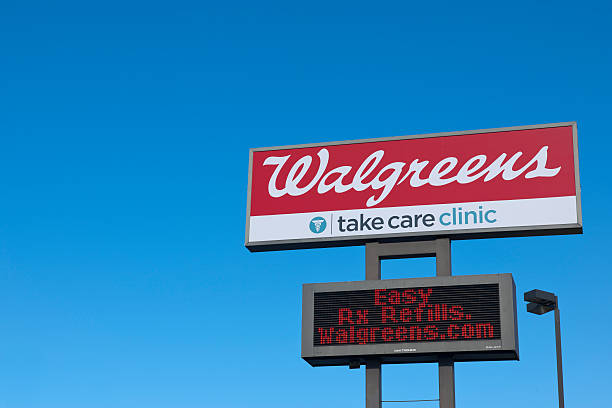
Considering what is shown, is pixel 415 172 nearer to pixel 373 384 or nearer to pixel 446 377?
pixel 446 377

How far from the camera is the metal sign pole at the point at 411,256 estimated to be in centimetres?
2252

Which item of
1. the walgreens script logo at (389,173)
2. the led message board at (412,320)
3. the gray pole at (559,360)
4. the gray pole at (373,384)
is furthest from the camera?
the walgreens script logo at (389,173)

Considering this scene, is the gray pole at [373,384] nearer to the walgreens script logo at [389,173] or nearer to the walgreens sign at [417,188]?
the walgreens sign at [417,188]

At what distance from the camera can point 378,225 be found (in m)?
24.8

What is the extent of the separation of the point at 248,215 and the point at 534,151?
25.4 feet

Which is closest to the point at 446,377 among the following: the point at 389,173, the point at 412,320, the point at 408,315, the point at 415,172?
the point at 412,320

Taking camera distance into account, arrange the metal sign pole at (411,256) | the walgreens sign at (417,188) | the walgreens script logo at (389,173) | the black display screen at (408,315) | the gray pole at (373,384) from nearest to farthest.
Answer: the black display screen at (408,315) → the metal sign pole at (411,256) → the gray pole at (373,384) → the walgreens sign at (417,188) → the walgreens script logo at (389,173)

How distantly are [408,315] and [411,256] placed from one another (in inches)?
93.7

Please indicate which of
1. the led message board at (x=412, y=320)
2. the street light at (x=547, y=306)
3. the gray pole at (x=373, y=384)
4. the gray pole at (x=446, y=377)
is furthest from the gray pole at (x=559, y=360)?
the gray pole at (x=373, y=384)

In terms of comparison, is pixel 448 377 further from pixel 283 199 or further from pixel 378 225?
pixel 283 199

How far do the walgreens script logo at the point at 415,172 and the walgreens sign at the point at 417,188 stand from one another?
0.09 feet

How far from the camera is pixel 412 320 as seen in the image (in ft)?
73.4

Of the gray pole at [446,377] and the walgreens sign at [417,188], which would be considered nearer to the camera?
the gray pole at [446,377]

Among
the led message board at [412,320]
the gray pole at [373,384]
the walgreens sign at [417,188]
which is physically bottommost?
the gray pole at [373,384]
